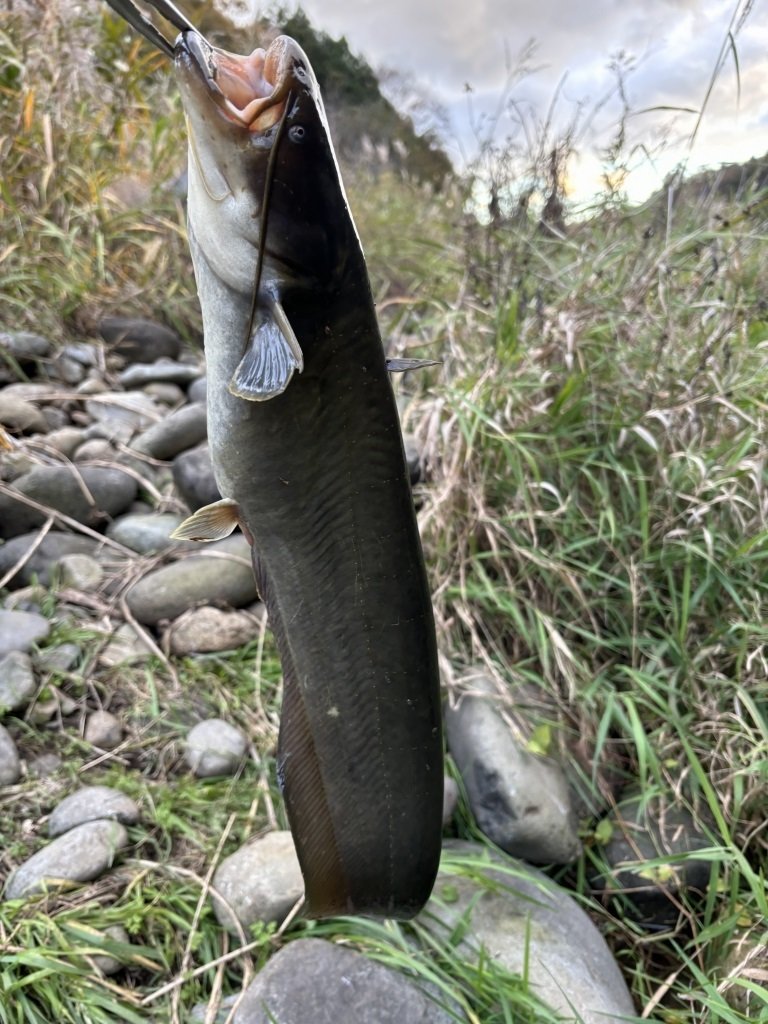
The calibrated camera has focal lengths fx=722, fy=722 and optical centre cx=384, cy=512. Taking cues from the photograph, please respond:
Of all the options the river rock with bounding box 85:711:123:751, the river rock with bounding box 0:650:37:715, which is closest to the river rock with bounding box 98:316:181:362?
the river rock with bounding box 0:650:37:715

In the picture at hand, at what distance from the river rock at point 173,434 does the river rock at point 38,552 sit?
0.54 meters

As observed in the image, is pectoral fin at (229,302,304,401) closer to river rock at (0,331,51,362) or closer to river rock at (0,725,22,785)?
river rock at (0,725,22,785)

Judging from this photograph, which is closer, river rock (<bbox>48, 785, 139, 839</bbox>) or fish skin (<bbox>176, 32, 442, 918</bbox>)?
fish skin (<bbox>176, 32, 442, 918</bbox>)

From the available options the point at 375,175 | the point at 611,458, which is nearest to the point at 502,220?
the point at 611,458

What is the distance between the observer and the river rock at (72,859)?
5.50 ft

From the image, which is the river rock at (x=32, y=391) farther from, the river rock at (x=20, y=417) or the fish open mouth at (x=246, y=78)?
the fish open mouth at (x=246, y=78)

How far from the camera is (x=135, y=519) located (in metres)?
2.84

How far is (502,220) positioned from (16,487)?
7.00 feet

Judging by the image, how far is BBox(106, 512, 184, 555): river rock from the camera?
2.79 meters

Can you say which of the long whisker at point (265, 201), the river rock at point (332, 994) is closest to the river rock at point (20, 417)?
the river rock at point (332, 994)

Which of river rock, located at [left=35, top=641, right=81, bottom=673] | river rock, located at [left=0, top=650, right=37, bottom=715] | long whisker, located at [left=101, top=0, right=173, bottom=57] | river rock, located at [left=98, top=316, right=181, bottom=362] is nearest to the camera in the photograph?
long whisker, located at [left=101, top=0, right=173, bottom=57]

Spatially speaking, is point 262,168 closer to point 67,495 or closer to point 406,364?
point 406,364

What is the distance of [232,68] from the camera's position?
914 mm

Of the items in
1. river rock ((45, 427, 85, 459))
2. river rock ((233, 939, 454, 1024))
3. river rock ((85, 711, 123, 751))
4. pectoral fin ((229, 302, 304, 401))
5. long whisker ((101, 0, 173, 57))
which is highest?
long whisker ((101, 0, 173, 57))
